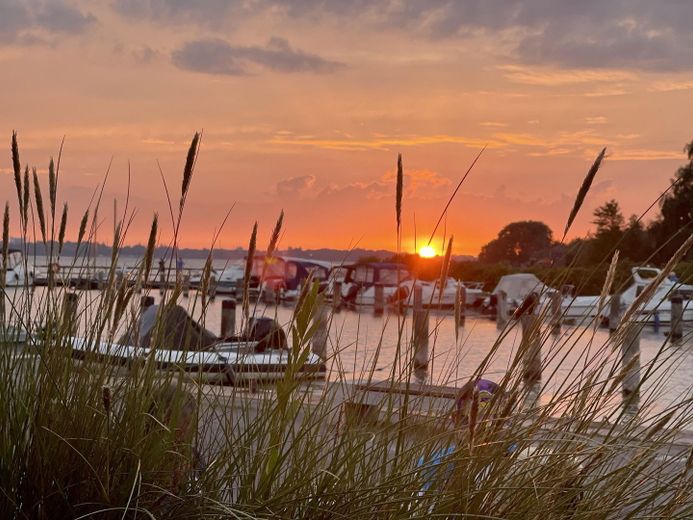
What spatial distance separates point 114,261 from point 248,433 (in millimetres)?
675

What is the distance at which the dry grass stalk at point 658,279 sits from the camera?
2445 mm

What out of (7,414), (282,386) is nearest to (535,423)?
(282,386)

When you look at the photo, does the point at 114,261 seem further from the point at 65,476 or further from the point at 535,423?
the point at 535,423

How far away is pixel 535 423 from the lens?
269 cm

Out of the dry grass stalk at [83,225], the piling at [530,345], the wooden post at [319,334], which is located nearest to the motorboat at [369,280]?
the wooden post at [319,334]

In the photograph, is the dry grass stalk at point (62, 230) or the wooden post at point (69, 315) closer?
the wooden post at point (69, 315)

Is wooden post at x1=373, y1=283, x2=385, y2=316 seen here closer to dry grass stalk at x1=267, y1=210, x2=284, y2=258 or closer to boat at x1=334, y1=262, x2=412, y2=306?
boat at x1=334, y1=262, x2=412, y2=306

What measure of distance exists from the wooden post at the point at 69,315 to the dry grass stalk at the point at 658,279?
5.20ft

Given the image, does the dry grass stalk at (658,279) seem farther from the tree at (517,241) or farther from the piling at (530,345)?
the tree at (517,241)

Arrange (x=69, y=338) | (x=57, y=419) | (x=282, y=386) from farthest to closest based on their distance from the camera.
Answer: (x=69, y=338) < (x=57, y=419) < (x=282, y=386)

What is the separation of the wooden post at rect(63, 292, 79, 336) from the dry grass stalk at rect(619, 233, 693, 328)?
5.20ft

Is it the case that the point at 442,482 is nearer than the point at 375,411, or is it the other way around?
the point at 442,482

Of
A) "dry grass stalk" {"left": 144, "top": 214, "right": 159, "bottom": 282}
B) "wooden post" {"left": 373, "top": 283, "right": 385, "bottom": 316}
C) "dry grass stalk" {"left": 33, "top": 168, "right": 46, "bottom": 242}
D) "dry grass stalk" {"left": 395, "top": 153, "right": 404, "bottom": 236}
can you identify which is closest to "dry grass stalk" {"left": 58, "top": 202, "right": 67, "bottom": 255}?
"dry grass stalk" {"left": 33, "top": 168, "right": 46, "bottom": 242}

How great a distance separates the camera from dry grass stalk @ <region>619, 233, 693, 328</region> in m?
2.45
